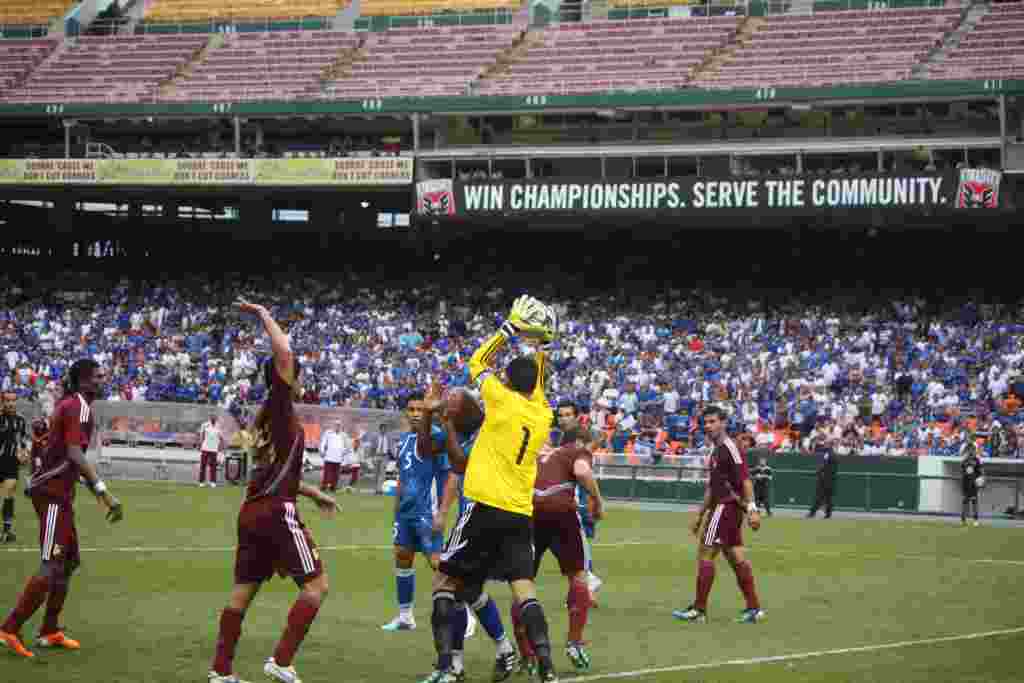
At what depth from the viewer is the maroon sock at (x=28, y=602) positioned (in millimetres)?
11039

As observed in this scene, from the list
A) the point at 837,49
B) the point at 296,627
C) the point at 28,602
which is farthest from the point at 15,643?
the point at 837,49

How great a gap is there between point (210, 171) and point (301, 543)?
4288 cm

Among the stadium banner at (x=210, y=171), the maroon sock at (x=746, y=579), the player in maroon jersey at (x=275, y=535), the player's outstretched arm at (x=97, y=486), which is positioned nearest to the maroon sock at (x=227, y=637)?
the player in maroon jersey at (x=275, y=535)

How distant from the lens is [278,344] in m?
9.39

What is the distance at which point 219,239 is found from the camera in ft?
184

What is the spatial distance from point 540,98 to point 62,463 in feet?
125

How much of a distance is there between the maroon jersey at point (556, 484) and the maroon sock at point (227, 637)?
11.0 feet

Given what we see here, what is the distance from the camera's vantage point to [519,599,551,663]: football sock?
982 cm

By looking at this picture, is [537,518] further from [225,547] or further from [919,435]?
[919,435]

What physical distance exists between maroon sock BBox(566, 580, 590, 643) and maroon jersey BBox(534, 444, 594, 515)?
2.34 feet

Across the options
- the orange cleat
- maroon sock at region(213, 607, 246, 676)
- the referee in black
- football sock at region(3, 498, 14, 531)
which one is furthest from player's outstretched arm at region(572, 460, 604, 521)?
football sock at region(3, 498, 14, 531)

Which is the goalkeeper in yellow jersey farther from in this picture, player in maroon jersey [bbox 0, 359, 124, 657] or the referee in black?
the referee in black

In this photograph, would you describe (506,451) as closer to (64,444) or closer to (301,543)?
(301,543)

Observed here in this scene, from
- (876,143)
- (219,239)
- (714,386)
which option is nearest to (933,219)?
(876,143)
